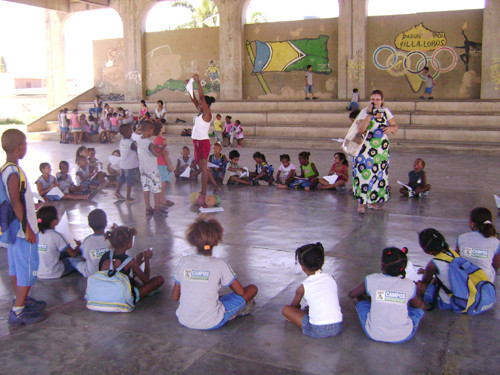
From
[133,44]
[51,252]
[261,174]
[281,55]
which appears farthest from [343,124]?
[51,252]

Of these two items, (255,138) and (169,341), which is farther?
(255,138)

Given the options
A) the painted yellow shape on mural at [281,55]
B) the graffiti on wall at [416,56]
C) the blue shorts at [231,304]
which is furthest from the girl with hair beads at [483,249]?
the painted yellow shape on mural at [281,55]

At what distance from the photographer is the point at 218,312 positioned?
12.3 feet

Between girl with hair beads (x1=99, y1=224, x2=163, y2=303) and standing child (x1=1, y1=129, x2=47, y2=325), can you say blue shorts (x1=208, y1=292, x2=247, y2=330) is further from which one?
standing child (x1=1, y1=129, x2=47, y2=325)

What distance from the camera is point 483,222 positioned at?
445 centimetres

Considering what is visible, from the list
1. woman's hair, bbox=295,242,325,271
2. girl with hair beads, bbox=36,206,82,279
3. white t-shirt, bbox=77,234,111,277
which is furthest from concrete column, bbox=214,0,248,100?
woman's hair, bbox=295,242,325,271

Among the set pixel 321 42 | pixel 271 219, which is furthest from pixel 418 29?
pixel 271 219

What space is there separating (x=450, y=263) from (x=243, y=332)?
5.50 feet

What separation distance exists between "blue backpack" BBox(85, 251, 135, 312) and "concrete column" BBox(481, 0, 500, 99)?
54.6 feet

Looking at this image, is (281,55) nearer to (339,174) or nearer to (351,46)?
(351,46)

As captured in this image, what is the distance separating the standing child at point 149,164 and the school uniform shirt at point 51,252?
2.78 metres

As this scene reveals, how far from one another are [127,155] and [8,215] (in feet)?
15.4

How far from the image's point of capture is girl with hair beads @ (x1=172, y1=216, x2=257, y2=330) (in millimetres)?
3711

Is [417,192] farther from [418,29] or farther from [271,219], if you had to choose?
[418,29]
